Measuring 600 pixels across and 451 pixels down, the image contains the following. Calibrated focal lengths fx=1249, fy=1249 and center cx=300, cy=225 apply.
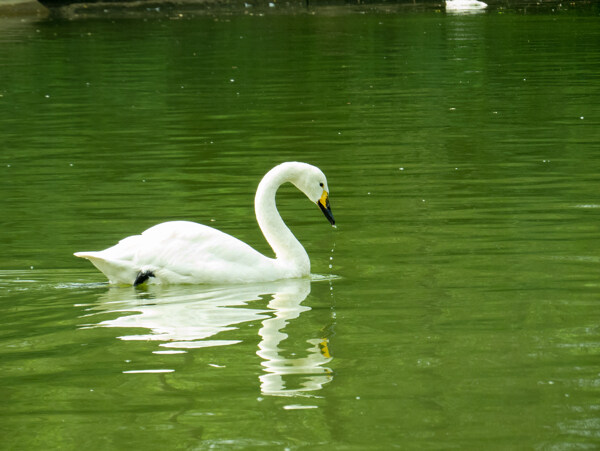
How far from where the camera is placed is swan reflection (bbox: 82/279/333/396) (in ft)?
21.4

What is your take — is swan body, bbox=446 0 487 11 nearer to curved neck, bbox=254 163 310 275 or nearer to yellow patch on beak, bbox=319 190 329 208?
yellow patch on beak, bbox=319 190 329 208

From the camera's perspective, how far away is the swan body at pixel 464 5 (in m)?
43.4

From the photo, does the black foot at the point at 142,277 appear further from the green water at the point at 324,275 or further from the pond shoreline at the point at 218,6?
the pond shoreline at the point at 218,6

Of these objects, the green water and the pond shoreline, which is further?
the pond shoreline

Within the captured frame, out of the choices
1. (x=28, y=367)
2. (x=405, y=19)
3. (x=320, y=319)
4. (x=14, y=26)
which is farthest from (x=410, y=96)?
(x=14, y=26)

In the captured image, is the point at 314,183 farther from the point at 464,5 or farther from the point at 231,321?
the point at 464,5

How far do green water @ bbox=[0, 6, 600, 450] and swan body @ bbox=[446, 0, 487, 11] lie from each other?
22.0 m

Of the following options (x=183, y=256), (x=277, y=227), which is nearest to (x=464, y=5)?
(x=277, y=227)

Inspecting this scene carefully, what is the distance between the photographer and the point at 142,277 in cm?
848

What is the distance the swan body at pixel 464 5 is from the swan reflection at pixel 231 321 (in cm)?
3587

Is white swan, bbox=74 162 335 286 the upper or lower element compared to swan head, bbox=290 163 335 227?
lower

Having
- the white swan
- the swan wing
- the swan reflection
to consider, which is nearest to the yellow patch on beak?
the white swan

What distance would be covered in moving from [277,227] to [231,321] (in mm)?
1560

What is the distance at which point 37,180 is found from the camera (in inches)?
507
